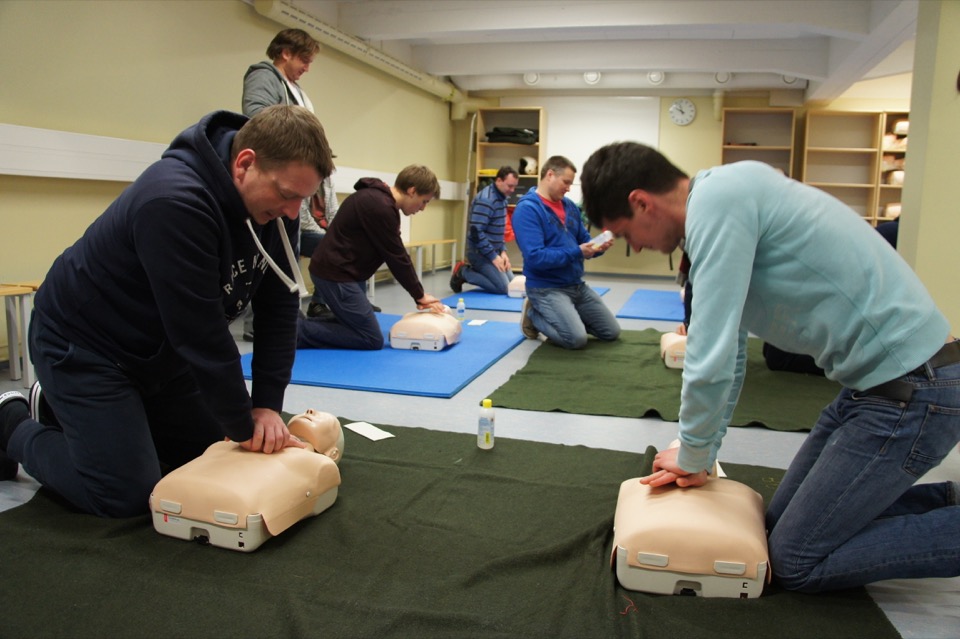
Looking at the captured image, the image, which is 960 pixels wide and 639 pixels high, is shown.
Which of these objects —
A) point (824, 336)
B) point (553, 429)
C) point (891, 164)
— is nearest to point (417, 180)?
point (553, 429)

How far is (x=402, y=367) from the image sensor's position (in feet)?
12.6

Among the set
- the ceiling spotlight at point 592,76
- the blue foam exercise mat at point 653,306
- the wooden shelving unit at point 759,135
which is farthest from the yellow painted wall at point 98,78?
the wooden shelving unit at point 759,135

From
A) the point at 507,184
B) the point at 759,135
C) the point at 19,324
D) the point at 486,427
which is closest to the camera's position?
the point at 486,427

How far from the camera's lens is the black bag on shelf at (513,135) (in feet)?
31.7

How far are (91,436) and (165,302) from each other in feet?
1.52

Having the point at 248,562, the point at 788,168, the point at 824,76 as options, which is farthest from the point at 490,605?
the point at 788,168

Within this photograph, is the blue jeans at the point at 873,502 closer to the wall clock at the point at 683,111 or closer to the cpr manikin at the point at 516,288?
the cpr manikin at the point at 516,288

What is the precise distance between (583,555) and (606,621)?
0.97ft

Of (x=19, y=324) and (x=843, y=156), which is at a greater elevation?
(x=843, y=156)

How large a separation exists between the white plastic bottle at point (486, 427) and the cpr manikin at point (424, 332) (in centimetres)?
175

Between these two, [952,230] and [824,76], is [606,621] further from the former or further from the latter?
[824,76]

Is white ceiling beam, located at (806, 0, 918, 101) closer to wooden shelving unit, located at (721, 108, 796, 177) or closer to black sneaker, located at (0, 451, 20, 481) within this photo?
wooden shelving unit, located at (721, 108, 796, 177)

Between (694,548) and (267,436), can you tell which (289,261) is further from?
(694,548)

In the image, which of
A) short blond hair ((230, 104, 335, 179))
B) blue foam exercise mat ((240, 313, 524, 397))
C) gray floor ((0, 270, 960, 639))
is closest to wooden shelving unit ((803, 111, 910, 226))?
blue foam exercise mat ((240, 313, 524, 397))
